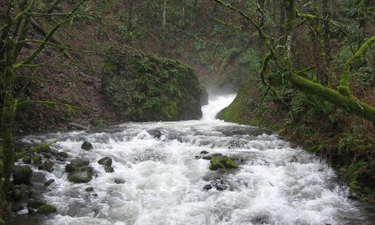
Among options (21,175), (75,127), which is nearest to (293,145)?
(21,175)

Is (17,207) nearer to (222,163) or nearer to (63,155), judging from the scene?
(63,155)

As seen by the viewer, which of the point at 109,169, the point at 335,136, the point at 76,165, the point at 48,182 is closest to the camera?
the point at 48,182

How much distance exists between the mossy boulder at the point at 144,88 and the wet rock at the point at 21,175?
28.4ft

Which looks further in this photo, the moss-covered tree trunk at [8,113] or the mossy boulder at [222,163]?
the mossy boulder at [222,163]

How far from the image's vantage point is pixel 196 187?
24.6 feet

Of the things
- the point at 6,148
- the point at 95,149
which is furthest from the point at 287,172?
the point at 6,148

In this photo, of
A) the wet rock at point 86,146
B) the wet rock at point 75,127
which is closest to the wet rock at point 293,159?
the wet rock at point 86,146

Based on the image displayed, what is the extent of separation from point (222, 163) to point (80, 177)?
12.3 ft

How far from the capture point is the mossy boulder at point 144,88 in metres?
15.9

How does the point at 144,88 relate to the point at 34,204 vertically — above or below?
above

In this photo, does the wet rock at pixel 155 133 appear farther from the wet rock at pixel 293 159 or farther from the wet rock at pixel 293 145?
the wet rock at pixel 293 159

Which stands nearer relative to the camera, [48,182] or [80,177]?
[48,182]

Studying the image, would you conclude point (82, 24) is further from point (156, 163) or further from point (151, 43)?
point (156, 163)

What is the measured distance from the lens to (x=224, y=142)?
10.8 m
